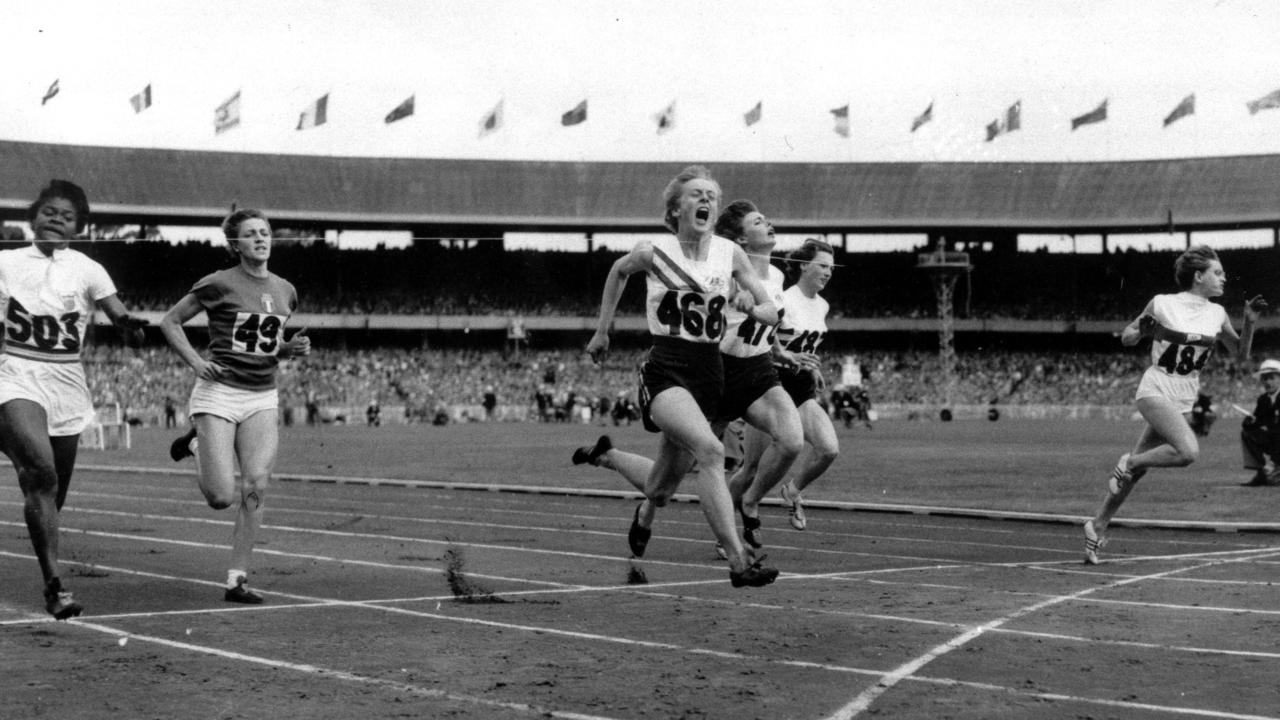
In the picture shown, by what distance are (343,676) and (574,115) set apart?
Answer: 55.4 m

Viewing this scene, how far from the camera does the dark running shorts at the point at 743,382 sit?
8.84m

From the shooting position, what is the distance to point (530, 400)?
59.6 m

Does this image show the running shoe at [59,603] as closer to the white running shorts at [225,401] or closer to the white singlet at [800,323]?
the white running shorts at [225,401]

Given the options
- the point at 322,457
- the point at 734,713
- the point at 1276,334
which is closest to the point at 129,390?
the point at 322,457

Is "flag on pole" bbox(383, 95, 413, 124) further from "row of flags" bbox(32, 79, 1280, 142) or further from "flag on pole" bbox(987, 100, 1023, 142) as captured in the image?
"flag on pole" bbox(987, 100, 1023, 142)

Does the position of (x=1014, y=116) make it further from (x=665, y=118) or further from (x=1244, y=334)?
(x=1244, y=334)

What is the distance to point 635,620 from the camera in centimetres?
707

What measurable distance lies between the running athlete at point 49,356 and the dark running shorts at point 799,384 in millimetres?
4979

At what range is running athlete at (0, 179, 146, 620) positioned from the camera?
7238 millimetres

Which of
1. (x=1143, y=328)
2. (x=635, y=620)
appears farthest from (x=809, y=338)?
(x=635, y=620)

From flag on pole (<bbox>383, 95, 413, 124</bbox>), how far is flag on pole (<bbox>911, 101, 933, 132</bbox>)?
65.3 ft

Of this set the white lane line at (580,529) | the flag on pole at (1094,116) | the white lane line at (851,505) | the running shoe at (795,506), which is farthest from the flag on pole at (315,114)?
the running shoe at (795,506)

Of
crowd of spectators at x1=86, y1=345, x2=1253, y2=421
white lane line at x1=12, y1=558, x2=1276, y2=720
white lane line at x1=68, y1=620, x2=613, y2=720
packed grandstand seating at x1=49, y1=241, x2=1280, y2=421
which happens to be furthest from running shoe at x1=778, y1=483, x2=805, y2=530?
packed grandstand seating at x1=49, y1=241, x2=1280, y2=421

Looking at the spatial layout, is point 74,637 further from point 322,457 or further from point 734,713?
point 322,457
